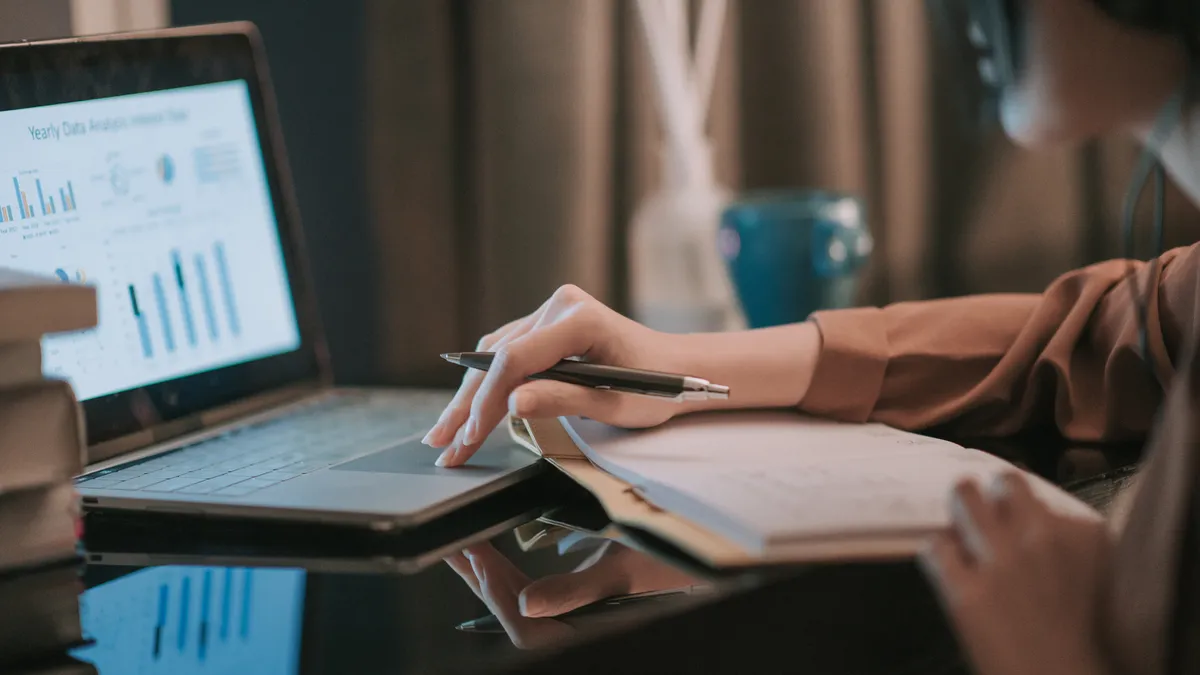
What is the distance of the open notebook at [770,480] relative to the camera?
47cm

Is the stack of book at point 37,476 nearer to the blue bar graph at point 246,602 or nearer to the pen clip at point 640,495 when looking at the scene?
the blue bar graph at point 246,602

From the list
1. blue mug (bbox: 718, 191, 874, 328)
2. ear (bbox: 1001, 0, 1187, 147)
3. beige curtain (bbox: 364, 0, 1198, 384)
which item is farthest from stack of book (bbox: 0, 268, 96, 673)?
beige curtain (bbox: 364, 0, 1198, 384)

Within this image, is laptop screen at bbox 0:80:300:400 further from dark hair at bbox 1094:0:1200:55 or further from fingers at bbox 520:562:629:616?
dark hair at bbox 1094:0:1200:55

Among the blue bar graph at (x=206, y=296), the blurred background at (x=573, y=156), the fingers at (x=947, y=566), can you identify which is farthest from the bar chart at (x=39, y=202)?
the blurred background at (x=573, y=156)

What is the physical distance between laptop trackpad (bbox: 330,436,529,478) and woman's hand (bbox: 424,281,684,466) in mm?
10

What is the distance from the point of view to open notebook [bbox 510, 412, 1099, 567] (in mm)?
469

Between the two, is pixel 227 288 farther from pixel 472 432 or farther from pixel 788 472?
pixel 788 472

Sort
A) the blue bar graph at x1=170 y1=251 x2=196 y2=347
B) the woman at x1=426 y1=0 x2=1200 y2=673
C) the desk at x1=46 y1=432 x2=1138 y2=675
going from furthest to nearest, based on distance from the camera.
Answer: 1. the blue bar graph at x1=170 y1=251 x2=196 y2=347
2. the woman at x1=426 y1=0 x2=1200 y2=673
3. the desk at x1=46 y1=432 x2=1138 y2=675

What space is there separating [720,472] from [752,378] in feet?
0.54

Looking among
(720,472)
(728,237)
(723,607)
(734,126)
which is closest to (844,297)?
(728,237)

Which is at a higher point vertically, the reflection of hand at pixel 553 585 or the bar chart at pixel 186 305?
the bar chart at pixel 186 305

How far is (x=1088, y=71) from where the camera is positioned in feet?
2.01

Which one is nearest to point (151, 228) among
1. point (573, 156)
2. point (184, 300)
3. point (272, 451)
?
point (184, 300)

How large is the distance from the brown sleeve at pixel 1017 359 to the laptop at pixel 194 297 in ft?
0.76
